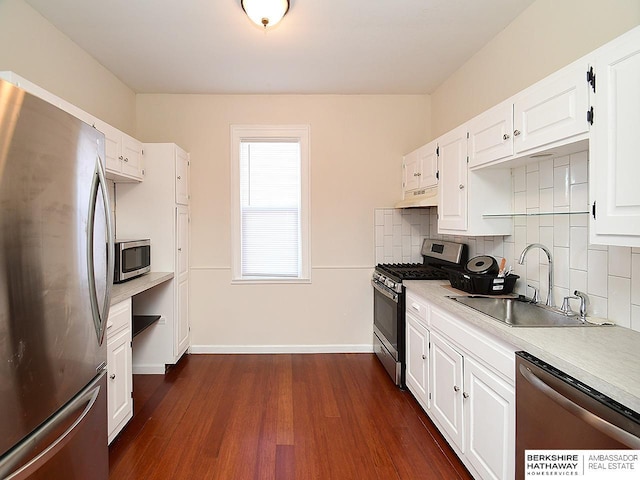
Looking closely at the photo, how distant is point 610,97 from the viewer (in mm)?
1243

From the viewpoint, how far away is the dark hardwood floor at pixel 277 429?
1.87m

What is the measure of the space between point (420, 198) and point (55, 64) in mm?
3008

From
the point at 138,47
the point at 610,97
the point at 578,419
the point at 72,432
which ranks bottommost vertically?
the point at 72,432

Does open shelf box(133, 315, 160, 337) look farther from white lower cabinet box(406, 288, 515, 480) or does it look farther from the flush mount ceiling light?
the flush mount ceiling light

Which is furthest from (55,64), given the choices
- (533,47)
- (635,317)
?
(635,317)

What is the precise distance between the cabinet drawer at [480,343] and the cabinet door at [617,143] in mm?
595

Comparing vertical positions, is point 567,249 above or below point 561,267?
above

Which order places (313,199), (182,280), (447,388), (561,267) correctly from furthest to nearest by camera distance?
(313,199) → (182,280) → (447,388) → (561,267)

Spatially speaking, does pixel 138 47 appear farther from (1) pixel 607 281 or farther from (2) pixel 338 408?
(1) pixel 607 281

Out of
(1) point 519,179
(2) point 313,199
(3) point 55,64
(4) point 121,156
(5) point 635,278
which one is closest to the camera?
(5) point 635,278

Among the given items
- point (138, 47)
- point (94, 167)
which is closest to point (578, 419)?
point (94, 167)

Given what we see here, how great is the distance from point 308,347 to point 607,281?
2.67 meters

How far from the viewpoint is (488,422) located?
1568mm

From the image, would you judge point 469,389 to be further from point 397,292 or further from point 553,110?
point 553,110
